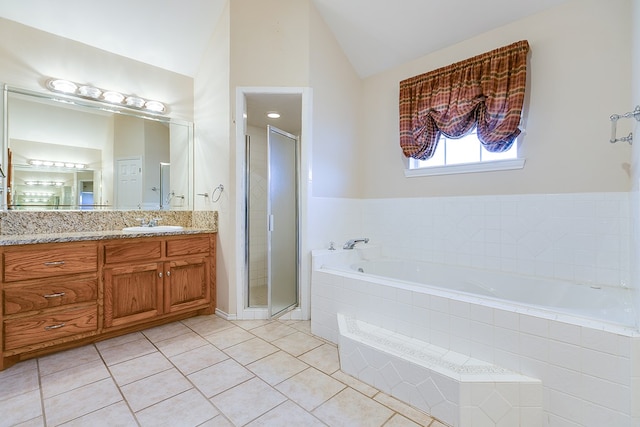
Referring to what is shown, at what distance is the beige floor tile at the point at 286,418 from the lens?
1384mm

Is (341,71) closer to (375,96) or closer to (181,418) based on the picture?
(375,96)

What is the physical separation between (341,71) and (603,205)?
2457 millimetres

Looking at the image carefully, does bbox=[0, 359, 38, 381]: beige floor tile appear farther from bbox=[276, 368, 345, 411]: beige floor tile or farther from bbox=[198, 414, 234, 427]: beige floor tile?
bbox=[276, 368, 345, 411]: beige floor tile

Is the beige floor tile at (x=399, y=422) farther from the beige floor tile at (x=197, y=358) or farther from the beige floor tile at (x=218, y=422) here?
the beige floor tile at (x=197, y=358)

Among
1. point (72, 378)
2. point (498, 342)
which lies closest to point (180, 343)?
point (72, 378)

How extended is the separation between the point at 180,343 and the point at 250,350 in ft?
1.90

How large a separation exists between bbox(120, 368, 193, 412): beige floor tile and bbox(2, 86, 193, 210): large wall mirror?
1.68 meters

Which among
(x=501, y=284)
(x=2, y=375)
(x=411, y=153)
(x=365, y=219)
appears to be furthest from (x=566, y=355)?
(x=2, y=375)

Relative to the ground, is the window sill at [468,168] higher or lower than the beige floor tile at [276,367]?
higher

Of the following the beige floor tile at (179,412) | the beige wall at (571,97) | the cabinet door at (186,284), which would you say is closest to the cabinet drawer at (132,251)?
the cabinet door at (186,284)

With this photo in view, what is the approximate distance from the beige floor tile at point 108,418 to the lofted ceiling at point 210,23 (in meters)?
2.89

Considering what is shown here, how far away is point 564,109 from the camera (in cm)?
210

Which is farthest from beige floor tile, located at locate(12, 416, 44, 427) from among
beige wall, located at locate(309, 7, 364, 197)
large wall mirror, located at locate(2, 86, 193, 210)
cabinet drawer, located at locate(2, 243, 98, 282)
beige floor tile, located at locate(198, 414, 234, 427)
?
beige wall, located at locate(309, 7, 364, 197)

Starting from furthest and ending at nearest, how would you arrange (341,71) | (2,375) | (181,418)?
(341,71), (2,375), (181,418)
